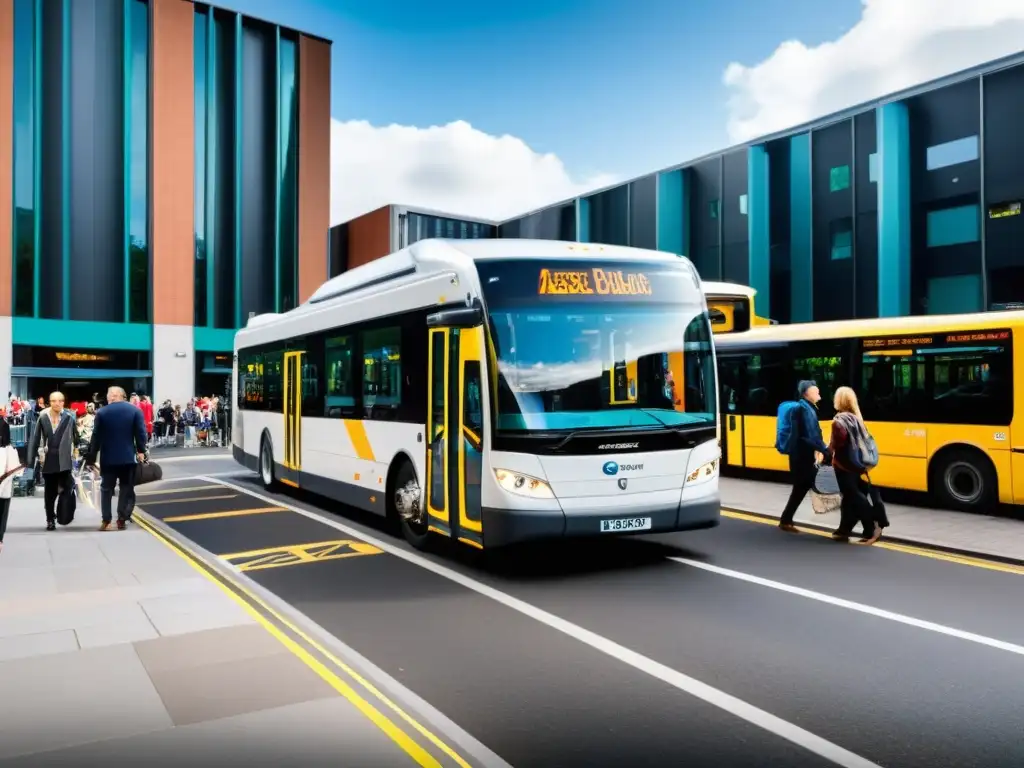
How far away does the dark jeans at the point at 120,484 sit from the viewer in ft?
35.2

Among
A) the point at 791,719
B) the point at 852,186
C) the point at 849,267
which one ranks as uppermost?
the point at 852,186

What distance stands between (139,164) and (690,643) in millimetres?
40712

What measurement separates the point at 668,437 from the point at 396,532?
156 inches

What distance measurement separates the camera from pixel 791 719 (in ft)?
14.9

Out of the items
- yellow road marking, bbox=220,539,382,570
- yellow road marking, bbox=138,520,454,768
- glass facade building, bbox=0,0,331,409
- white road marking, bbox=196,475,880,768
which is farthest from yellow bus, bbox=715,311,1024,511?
glass facade building, bbox=0,0,331,409

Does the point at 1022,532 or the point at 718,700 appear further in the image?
the point at 1022,532

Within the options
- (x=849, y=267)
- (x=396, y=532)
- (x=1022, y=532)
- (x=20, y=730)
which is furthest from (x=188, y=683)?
(x=849, y=267)

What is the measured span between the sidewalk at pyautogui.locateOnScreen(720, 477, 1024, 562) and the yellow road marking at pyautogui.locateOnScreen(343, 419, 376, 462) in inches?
202

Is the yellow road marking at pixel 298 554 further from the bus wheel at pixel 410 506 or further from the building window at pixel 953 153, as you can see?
the building window at pixel 953 153

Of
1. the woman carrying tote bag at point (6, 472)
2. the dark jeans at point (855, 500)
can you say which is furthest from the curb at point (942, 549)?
the woman carrying tote bag at point (6, 472)

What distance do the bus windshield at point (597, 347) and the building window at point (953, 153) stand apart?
2075 centimetres

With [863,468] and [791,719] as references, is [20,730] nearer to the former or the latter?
[791,719]

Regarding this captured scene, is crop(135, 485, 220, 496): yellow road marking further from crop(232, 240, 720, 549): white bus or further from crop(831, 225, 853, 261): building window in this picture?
crop(831, 225, 853, 261): building window

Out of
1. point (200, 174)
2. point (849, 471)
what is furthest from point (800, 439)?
point (200, 174)
